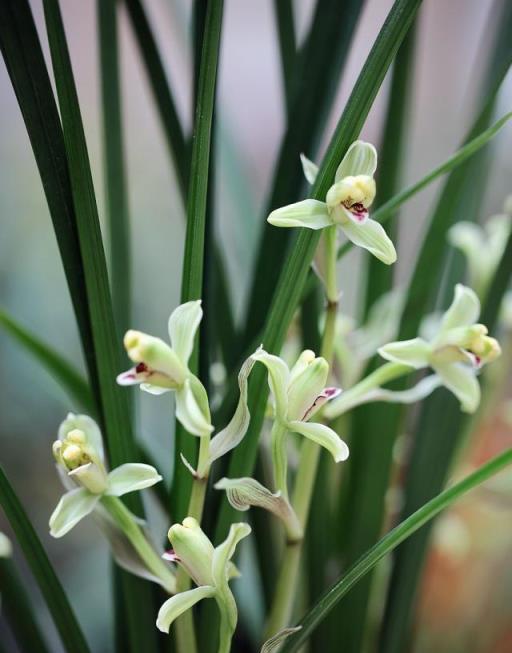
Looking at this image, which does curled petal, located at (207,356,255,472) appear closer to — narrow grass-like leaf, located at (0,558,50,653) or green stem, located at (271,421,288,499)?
green stem, located at (271,421,288,499)

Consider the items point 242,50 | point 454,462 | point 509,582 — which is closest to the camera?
point 454,462

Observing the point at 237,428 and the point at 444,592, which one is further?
the point at 444,592

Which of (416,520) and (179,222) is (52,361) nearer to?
(416,520)

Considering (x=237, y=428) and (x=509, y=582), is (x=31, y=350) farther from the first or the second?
(x=509, y=582)

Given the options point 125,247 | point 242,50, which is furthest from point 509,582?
point 242,50

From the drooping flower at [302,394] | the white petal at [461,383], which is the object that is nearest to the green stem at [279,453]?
the drooping flower at [302,394]

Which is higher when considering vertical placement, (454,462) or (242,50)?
(242,50)

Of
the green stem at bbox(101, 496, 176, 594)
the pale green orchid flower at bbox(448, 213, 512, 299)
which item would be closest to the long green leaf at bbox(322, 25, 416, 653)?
the pale green orchid flower at bbox(448, 213, 512, 299)
